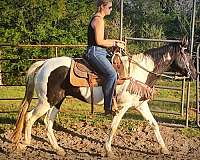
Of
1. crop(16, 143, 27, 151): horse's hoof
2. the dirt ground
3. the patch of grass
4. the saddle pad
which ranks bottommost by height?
the patch of grass

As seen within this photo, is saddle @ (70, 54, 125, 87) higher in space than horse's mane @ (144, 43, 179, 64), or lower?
lower

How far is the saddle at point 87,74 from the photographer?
6.06 metres

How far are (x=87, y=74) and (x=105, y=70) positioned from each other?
33 centimetres

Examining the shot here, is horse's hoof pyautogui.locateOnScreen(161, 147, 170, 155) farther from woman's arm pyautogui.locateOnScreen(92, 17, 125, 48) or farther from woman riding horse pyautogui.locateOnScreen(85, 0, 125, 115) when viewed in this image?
woman's arm pyautogui.locateOnScreen(92, 17, 125, 48)

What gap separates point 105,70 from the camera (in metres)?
5.91

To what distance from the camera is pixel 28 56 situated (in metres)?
16.6

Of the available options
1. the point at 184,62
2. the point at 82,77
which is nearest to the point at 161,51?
the point at 184,62

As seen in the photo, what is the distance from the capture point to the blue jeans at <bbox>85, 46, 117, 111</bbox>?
589 cm

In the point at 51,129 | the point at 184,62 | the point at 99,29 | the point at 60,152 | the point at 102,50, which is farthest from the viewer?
the point at 51,129

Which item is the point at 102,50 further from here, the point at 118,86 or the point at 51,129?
the point at 51,129

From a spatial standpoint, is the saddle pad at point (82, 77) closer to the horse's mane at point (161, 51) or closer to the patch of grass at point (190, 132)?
the horse's mane at point (161, 51)

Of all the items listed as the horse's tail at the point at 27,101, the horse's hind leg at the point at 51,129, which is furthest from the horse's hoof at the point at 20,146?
the horse's hind leg at the point at 51,129

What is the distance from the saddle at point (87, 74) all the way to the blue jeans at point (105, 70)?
0.13 metres

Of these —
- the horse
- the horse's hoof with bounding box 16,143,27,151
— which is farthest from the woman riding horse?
the horse's hoof with bounding box 16,143,27,151
